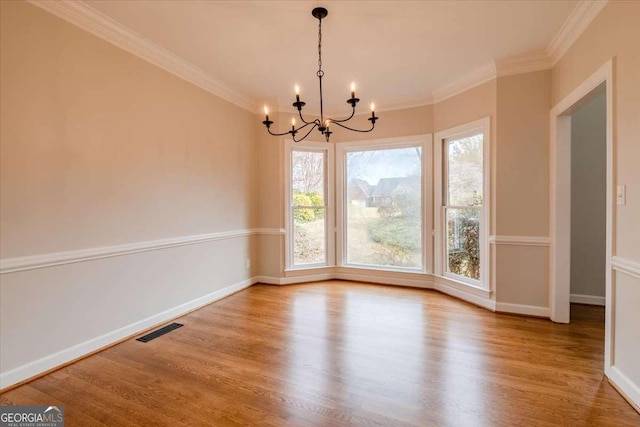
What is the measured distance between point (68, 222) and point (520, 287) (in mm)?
4379

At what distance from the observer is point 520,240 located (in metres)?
3.34

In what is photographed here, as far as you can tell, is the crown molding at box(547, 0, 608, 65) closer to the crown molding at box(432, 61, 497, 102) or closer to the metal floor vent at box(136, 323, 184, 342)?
the crown molding at box(432, 61, 497, 102)

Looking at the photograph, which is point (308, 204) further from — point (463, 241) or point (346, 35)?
point (346, 35)

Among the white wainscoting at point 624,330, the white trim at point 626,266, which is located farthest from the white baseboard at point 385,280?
the white trim at point 626,266

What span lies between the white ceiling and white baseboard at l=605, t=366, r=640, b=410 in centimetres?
272

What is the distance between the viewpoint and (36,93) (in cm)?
216

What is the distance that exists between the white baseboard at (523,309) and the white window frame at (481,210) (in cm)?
23

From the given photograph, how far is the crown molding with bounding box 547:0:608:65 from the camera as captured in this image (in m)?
2.29

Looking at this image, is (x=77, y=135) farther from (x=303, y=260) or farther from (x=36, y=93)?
(x=303, y=260)

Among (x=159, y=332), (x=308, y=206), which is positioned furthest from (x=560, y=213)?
(x=159, y=332)

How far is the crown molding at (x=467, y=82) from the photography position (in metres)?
3.41

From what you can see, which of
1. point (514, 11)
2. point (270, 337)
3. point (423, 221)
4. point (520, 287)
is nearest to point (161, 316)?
point (270, 337)

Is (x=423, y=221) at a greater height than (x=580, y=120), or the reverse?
(x=580, y=120)

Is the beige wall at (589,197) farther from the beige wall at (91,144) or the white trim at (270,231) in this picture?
the beige wall at (91,144)
